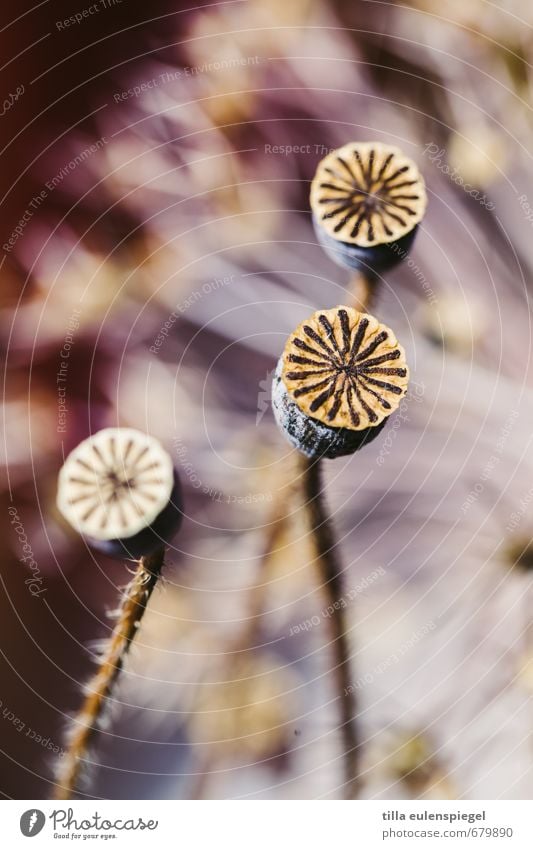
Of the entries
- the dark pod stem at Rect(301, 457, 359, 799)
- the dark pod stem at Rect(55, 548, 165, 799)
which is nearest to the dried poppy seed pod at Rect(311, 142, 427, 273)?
the dark pod stem at Rect(301, 457, 359, 799)

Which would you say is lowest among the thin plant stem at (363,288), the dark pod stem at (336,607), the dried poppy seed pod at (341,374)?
the dark pod stem at (336,607)

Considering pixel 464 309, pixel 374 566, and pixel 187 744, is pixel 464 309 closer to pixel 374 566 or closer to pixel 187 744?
pixel 374 566

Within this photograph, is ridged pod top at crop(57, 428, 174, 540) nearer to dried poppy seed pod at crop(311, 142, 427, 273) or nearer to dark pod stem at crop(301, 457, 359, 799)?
dark pod stem at crop(301, 457, 359, 799)

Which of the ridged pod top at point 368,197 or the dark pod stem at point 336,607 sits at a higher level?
the ridged pod top at point 368,197
